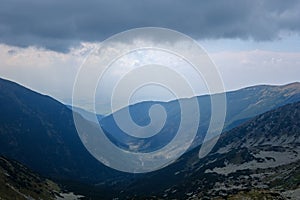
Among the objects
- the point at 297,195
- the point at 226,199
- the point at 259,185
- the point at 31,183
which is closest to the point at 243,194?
the point at 226,199

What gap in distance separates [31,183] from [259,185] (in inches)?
4539

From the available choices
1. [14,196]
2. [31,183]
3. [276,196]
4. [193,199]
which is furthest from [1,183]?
[276,196]

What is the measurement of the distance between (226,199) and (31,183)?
11016 centimetres

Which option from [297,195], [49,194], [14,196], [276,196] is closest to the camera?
[276,196]

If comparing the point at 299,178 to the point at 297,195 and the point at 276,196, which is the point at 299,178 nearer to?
the point at 297,195

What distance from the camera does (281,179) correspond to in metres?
198

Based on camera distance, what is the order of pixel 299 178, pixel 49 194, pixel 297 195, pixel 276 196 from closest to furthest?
pixel 276 196 → pixel 297 195 → pixel 299 178 → pixel 49 194

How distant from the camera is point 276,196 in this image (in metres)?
124

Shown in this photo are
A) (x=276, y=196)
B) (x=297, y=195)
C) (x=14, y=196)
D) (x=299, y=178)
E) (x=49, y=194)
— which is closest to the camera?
(x=276, y=196)

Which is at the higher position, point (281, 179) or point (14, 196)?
point (14, 196)

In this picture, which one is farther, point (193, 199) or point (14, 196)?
point (193, 199)

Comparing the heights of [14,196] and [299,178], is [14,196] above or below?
above

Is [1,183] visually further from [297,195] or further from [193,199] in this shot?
[297,195]

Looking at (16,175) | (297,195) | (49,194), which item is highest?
(16,175)
